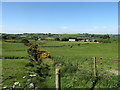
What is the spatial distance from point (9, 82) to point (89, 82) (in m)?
3.73

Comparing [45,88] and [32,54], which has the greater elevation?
[32,54]

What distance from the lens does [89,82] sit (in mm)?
6609

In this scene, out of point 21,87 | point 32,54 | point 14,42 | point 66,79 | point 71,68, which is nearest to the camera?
point 21,87

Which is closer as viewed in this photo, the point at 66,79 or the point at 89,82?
the point at 89,82

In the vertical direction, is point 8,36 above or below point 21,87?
above

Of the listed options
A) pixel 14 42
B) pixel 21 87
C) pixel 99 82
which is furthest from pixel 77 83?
pixel 14 42

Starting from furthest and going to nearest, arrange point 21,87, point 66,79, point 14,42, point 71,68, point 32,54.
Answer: point 14,42
point 32,54
point 71,68
point 66,79
point 21,87

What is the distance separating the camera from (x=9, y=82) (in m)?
6.62

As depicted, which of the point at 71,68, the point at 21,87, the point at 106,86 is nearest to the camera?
the point at 21,87

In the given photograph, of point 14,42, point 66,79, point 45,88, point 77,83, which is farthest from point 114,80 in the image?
point 14,42

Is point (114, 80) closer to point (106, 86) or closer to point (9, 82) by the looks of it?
point (106, 86)

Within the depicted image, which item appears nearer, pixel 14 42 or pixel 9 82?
pixel 9 82

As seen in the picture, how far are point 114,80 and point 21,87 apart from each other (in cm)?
424

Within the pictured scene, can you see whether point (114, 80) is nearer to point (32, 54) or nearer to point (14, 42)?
point (32, 54)
